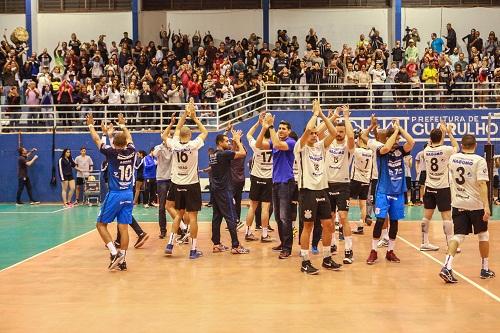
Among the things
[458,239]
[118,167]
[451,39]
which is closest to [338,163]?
[458,239]

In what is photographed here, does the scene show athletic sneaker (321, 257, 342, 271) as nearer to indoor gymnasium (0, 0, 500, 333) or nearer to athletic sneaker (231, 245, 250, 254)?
indoor gymnasium (0, 0, 500, 333)

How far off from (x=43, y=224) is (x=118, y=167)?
793 centimetres

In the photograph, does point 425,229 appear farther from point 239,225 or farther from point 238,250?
point 239,225

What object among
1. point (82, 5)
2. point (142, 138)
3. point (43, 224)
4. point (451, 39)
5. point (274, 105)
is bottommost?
point (43, 224)

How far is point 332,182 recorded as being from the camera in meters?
12.2

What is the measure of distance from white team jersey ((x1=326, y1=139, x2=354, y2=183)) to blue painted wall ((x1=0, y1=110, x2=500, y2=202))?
13719mm

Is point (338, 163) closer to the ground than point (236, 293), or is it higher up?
higher up

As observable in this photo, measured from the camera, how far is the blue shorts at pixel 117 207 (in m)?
11.4

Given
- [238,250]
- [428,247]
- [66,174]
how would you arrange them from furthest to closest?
[66,174]
[428,247]
[238,250]

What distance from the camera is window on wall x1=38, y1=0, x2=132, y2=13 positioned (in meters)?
33.5

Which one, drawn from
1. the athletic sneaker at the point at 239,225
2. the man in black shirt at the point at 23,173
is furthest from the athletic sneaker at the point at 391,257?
the man in black shirt at the point at 23,173

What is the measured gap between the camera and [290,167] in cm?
1262

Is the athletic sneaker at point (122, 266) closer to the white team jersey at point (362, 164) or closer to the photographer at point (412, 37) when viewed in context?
the white team jersey at point (362, 164)

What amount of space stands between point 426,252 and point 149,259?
5.02 m
